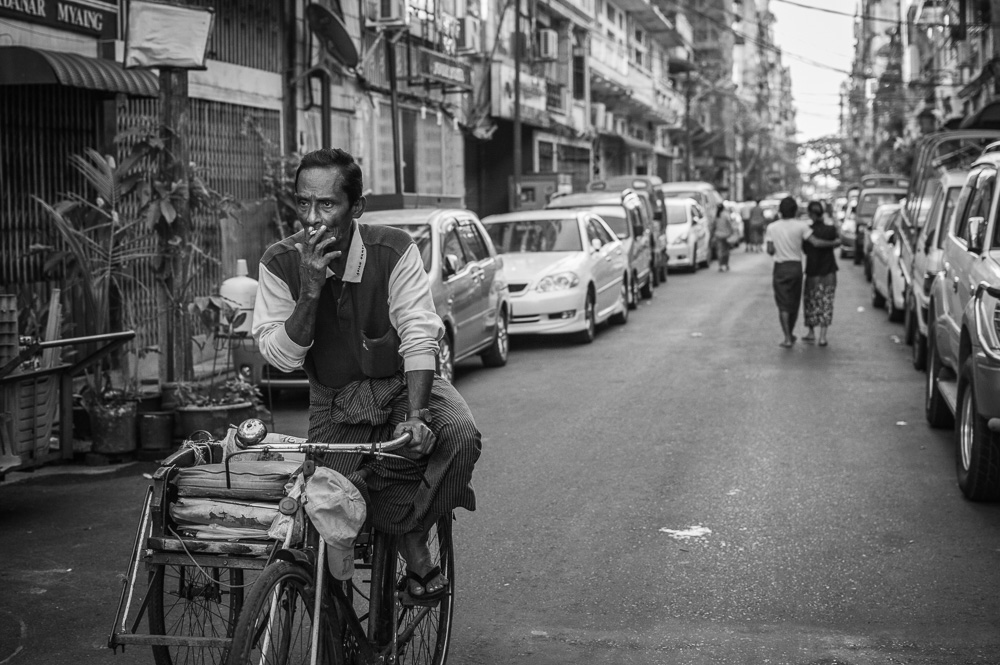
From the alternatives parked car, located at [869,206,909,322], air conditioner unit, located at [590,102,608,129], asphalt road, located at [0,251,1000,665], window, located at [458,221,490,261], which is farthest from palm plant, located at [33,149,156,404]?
air conditioner unit, located at [590,102,608,129]

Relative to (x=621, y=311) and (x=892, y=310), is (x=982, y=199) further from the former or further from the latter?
(x=621, y=311)

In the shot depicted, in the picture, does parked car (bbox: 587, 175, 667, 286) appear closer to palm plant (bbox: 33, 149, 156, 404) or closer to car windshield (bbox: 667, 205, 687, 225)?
car windshield (bbox: 667, 205, 687, 225)

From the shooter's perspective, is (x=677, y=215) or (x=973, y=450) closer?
(x=973, y=450)

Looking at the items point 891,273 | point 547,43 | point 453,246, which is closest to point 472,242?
point 453,246

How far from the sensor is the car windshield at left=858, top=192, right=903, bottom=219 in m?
33.2

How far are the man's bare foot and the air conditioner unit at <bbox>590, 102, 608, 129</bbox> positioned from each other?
137 feet

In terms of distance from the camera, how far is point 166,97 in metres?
9.52

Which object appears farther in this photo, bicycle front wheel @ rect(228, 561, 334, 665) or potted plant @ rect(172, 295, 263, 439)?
potted plant @ rect(172, 295, 263, 439)

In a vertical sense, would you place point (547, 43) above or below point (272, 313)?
above

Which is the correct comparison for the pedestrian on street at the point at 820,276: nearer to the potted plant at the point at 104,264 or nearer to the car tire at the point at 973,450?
the car tire at the point at 973,450

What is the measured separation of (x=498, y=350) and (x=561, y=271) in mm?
2352

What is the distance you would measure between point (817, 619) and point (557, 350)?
34.2ft

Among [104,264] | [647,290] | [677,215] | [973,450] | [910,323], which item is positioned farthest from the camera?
[677,215]

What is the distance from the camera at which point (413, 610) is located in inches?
166
